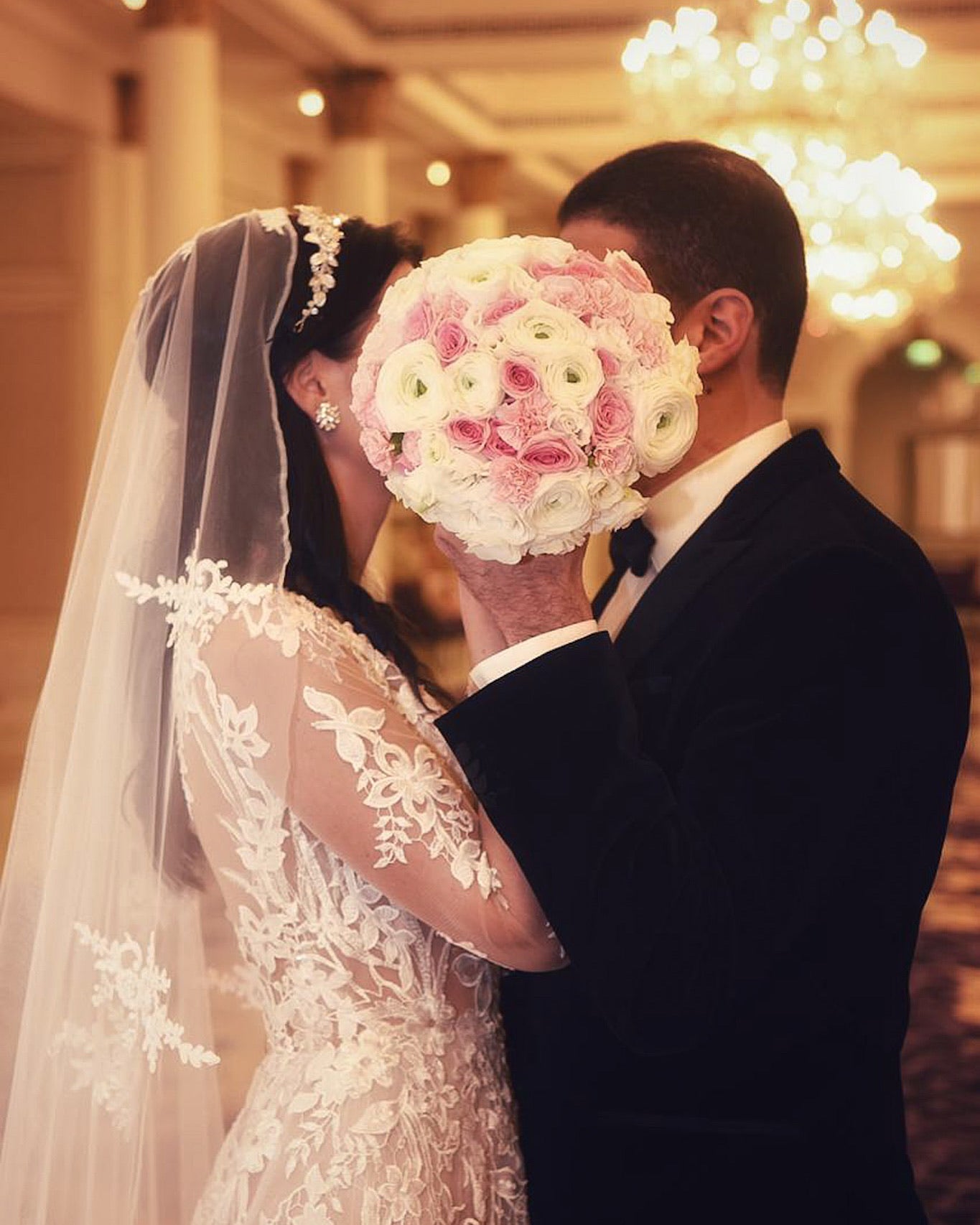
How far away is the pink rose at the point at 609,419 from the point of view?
170 centimetres

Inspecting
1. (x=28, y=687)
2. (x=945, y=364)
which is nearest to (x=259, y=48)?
(x=28, y=687)

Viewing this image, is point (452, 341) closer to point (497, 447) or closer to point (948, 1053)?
point (497, 447)

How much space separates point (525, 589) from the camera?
5.72 ft

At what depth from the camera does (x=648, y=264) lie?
6.98 ft

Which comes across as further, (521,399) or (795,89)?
(795,89)

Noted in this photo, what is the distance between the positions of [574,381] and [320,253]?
0.69 metres

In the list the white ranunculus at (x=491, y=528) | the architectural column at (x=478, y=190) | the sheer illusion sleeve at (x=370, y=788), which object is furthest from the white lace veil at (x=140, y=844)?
the architectural column at (x=478, y=190)

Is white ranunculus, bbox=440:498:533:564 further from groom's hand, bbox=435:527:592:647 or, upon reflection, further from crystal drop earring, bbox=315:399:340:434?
crystal drop earring, bbox=315:399:340:434

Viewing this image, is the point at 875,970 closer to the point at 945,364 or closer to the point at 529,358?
the point at 529,358

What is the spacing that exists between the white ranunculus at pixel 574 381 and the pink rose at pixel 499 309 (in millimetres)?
79

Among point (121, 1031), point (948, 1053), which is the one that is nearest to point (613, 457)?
point (121, 1031)

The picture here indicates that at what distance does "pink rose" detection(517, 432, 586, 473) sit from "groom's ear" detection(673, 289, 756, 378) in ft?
1.61

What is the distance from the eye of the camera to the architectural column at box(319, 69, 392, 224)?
10.9m

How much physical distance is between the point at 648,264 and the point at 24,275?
946 cm
